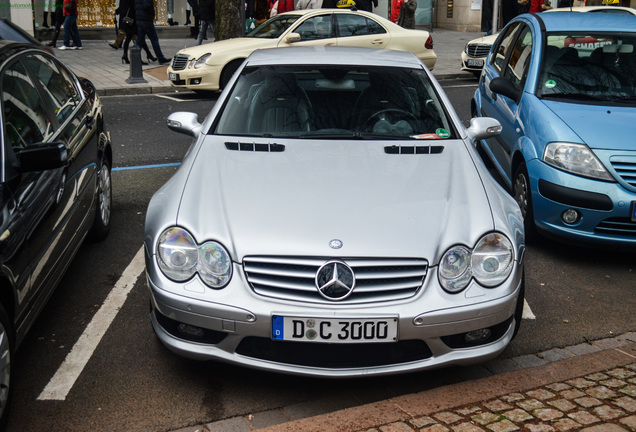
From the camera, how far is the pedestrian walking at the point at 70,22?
19.2m

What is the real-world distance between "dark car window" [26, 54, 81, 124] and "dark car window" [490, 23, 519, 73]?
13.5ft

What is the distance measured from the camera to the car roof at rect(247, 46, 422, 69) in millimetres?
5273

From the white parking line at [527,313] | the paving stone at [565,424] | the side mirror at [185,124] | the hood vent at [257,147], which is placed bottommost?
the white parking line at [527,313]

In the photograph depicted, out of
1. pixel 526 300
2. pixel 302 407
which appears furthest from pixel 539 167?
pixel 302 407

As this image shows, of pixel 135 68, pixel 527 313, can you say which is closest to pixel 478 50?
pixel 135 68

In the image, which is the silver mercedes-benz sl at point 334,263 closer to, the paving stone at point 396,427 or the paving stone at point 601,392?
the paving stone at point 396,427

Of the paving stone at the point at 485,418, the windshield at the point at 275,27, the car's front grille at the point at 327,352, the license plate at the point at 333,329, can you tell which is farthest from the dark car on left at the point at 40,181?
the windshield at the point at 275,27

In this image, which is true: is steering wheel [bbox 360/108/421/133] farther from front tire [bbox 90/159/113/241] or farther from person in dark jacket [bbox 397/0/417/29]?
person in dark jacket [bbox 397/0/417/29]

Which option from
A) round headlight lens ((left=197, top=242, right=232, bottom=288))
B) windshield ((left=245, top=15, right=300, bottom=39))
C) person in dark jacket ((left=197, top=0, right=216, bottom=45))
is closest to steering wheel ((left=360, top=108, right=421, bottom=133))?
round headlight lens ((left=197, top=242, right=232, bottom=288))

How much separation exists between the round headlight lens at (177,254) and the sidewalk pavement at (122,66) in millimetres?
10614

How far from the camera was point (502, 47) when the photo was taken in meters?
7.90

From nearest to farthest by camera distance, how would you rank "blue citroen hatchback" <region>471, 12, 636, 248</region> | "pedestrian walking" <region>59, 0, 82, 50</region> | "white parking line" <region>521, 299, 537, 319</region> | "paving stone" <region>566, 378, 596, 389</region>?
"paving stone" <region>566, 378, 596, 389</region> → "white parking line" <region>521, 299, 537, 319</region> → "blue citroen hatchback" <region>471, 12, 636, 248</region> → "pedestrian walking" <region>59, 0, 82, 50</region>

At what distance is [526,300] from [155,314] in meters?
2.51

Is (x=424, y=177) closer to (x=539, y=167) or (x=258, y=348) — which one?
(x=258, y=348)
